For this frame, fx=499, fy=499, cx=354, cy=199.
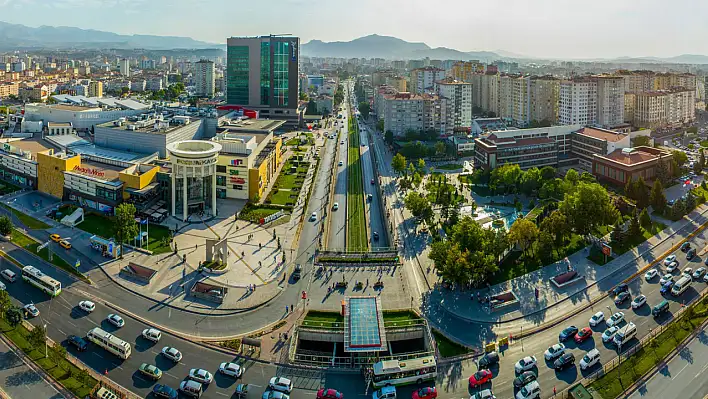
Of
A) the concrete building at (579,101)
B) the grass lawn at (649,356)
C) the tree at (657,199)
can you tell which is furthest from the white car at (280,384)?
the concrete building at (579,101)

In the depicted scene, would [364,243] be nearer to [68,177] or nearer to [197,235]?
[197,235]

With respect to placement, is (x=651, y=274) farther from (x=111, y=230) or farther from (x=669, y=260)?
(x=111, y=230)

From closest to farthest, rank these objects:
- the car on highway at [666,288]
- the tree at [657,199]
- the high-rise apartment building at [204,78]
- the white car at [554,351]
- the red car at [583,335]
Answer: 1. the white car at [554,351]
2. the red car at [583,335]
3. the car on highway at [666,288]
4. the tree at [657,199]
5. the high-rise apartment building at [204,78]

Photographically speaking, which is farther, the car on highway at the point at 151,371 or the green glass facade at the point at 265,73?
the green glass facade at the point at 265,73

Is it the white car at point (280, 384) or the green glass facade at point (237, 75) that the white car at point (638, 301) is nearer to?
the white car at point (280, 384)

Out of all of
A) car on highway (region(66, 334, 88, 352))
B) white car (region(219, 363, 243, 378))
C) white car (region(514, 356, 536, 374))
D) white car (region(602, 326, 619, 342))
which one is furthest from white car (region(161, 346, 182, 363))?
white car (region(602, 326, 619, 342))

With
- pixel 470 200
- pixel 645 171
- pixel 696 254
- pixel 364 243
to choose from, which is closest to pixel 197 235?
pixel 364 243
